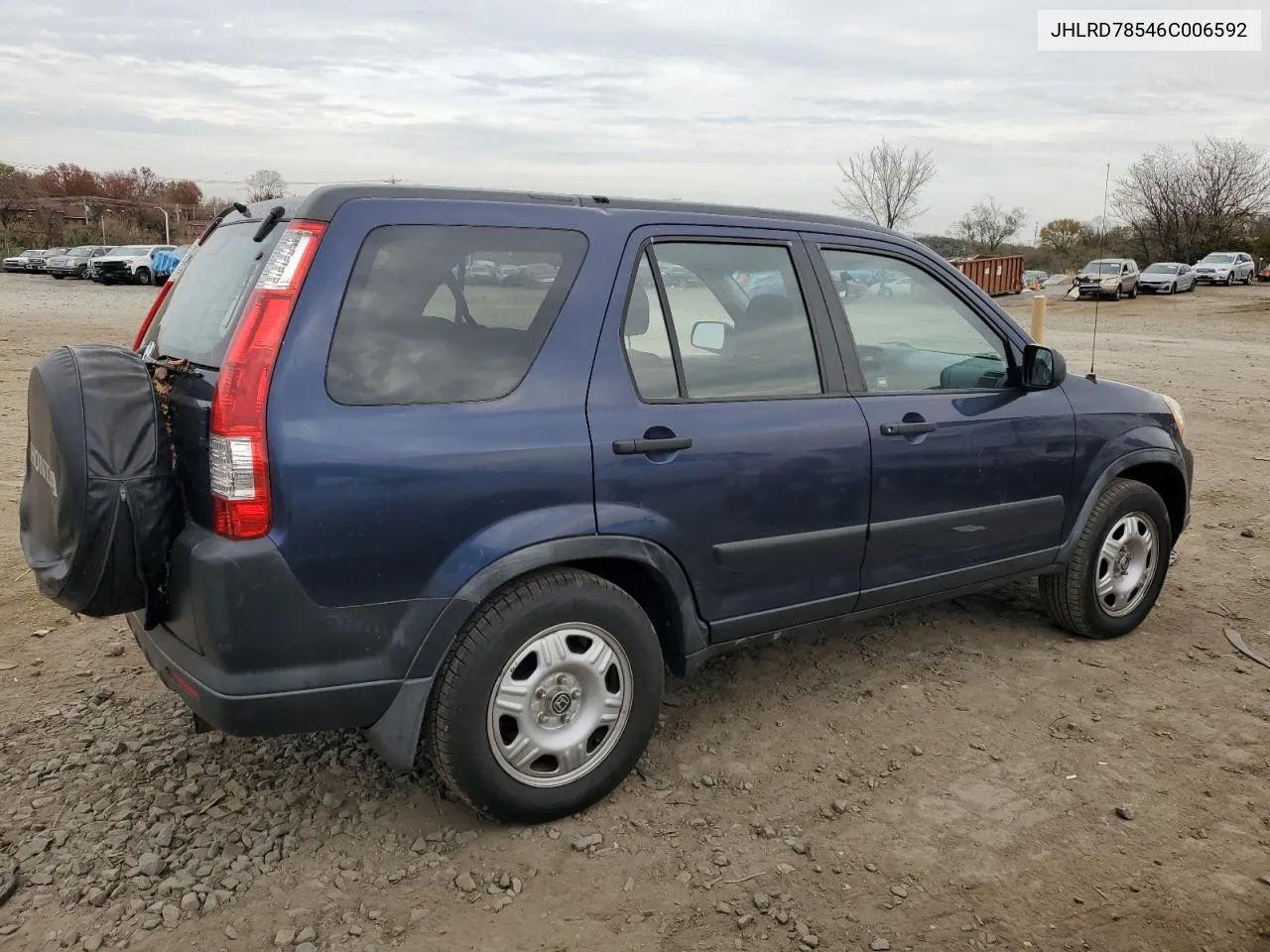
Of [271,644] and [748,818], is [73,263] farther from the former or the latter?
[748,818]

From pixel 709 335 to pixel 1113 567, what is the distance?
7.96 ft

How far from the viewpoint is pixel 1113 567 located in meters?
4.37

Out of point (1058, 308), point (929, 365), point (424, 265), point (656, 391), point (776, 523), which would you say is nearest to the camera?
point (424, 265)

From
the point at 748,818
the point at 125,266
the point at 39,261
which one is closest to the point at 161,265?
the point at 125,266

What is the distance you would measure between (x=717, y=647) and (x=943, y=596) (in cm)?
115

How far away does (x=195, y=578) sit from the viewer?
2.45 meters

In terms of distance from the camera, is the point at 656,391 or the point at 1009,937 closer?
the point at 1009,937

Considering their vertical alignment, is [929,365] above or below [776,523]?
above

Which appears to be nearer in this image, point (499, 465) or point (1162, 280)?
point (499, 465)

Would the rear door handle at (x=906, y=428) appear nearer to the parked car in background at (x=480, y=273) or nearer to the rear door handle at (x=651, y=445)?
the rear door handle at (x=651, y=445)

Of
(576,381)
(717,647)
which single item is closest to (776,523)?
(717,647)

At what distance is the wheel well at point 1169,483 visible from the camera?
14.6ft

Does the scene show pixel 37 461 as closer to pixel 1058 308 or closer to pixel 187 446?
pixel 187 446

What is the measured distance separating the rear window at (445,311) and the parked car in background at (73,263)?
38.6m
